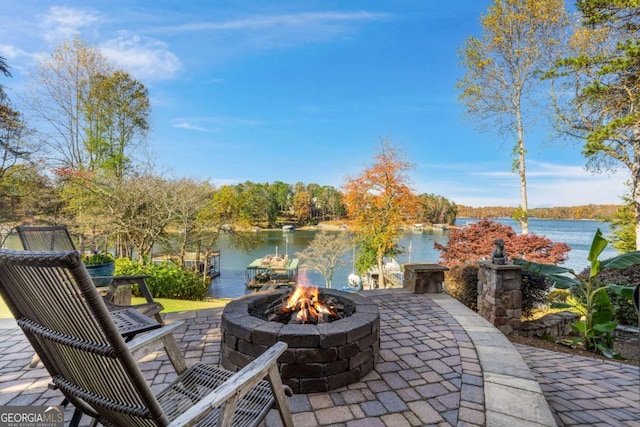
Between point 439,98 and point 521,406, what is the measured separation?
1335cm

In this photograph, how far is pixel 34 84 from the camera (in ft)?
38.2

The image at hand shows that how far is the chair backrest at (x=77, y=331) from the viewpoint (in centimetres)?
88

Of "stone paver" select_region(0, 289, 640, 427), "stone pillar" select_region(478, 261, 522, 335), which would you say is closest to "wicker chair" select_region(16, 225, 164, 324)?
"stone paver" select_region(0, 289, 640, 427)

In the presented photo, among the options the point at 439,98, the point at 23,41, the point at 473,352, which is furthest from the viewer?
the point at 439,98

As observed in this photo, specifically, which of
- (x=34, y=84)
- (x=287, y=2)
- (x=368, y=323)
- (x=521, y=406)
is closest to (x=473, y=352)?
(x=521, y=406)

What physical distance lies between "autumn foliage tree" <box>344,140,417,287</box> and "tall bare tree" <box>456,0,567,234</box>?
368 centimetres

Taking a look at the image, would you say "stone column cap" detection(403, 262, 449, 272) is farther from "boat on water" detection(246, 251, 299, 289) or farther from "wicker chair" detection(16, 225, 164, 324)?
"boat on water" detection(246, 251, 299, 289)

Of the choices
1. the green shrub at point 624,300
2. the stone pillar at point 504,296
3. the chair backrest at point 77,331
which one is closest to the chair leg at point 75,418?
the chair backrest at point 77,331

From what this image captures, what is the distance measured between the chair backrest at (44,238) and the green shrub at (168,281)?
4.66 metres

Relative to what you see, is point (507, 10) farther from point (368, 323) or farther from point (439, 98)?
point (368, 323)

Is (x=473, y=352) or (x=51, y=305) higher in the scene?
(x=51, y=305)

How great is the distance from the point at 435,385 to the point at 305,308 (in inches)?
49.4

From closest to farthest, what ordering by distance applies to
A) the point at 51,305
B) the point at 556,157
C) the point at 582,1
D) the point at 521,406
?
the point at 51,305 < the point at 521,406 < the point at 582,1 < the point at 556,157

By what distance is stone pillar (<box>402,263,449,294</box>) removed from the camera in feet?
16.4
